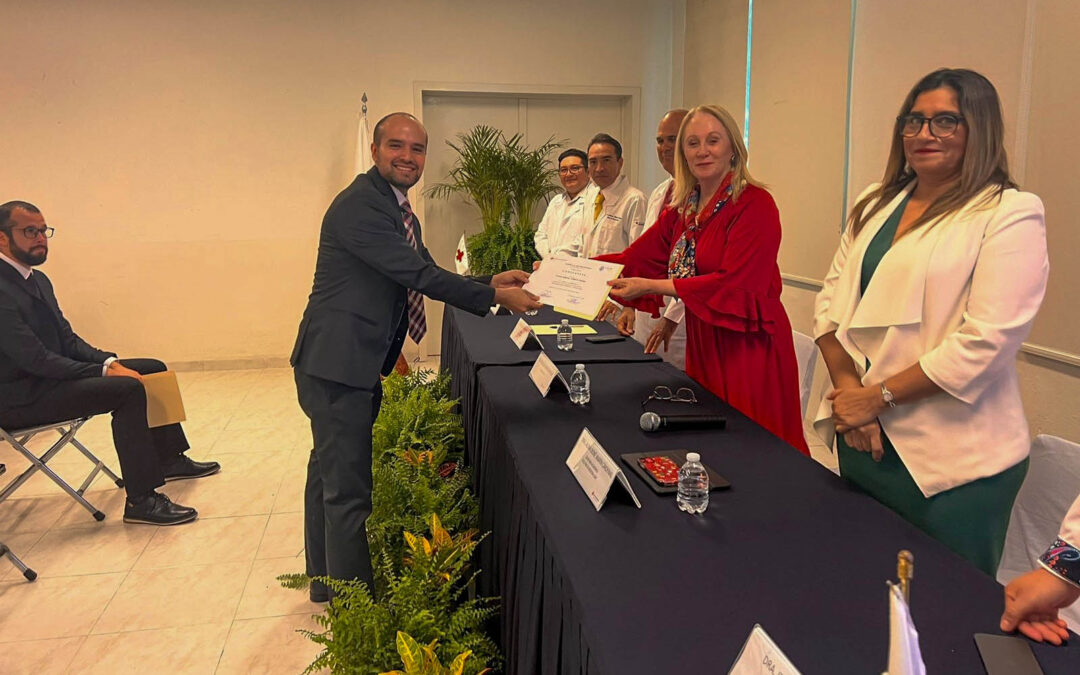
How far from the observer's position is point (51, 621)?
2.46m

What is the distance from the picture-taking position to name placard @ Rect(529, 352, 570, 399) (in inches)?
82.8

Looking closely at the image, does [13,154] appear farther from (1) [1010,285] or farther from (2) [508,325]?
(1) [1010,285]

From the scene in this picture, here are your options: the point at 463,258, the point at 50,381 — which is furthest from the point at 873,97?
the point at 50,381

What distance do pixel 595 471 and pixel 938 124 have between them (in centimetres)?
96

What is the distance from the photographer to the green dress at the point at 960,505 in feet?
4.57

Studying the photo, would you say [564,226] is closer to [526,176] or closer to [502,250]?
[502,250]

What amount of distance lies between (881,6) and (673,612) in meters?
3.47

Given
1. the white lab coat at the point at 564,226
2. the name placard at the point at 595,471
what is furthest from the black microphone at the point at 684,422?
the white lab coat at the point at 564,226

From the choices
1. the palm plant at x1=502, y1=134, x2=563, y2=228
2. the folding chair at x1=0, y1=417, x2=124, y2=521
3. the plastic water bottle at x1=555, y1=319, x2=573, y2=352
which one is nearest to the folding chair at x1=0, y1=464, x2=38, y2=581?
the folding chair at x1=0, y1=417, x2=124, y2=521

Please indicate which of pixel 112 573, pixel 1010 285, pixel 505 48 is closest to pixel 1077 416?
pixel 1010 285

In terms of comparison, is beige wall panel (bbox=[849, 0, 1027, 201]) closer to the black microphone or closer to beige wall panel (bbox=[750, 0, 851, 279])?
beige wall panel (bbox=[750, 0, 851, 279])

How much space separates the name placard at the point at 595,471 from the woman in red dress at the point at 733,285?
2.60 feet

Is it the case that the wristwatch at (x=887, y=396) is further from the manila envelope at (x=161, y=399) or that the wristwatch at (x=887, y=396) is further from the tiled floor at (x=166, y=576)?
the manila envelope at (x=161, y=399)

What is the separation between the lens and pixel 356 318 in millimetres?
2176
